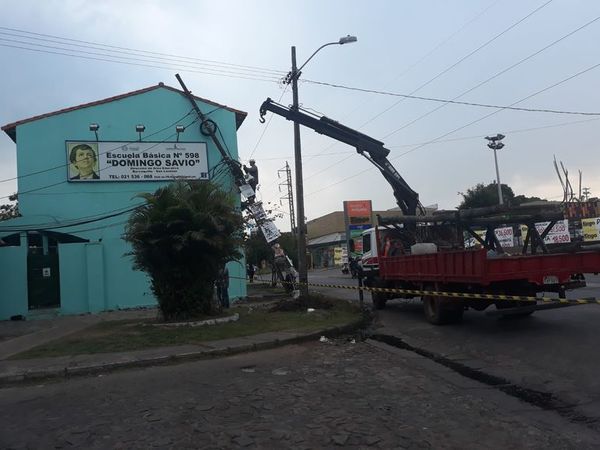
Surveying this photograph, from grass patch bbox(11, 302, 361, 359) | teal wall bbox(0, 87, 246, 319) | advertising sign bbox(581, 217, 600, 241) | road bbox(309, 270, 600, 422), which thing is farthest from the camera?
advertising sign bbox(581, 217, 600, 241)

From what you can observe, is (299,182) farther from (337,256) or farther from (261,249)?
(337,256)

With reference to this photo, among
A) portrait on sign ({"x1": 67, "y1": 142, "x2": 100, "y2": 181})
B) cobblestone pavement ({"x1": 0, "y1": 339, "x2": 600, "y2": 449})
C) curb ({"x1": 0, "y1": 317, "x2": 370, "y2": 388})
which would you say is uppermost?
portrait on sign ({"x1": 67, "y1": 142, "x2": 100, "y2": 181})

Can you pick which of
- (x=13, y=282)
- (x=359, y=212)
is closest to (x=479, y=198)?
(x=359, y=212)

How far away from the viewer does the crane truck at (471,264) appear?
34.5 feet

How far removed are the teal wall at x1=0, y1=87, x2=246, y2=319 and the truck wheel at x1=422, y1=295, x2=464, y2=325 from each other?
12.1 meters

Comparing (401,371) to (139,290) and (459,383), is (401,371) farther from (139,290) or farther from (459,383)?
(139,290)

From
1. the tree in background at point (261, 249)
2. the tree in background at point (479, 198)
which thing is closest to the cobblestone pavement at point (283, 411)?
the tree in background at point (261, 249)

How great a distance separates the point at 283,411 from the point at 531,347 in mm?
4944

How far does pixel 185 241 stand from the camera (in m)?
13.7

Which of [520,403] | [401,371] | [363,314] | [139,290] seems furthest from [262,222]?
[520,403]

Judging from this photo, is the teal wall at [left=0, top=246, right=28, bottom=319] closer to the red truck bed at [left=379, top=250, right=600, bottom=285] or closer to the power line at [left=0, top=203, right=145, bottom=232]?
the power line at [left=0, top=203, right=145, bottom=232]

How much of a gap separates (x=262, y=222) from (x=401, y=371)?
1553 centimetres

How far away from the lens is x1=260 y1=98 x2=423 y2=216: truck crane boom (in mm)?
19500

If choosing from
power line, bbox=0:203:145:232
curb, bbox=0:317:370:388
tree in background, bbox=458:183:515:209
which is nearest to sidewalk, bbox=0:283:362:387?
curb, bbox=0:317:370:388
